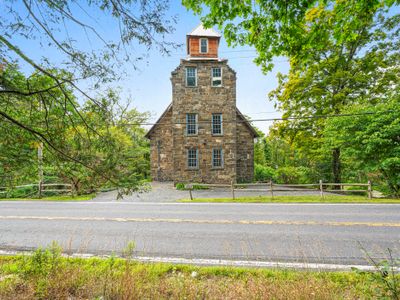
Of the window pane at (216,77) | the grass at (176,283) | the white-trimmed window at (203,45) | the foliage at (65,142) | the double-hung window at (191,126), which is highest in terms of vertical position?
the white-trimmed window at (203,45)

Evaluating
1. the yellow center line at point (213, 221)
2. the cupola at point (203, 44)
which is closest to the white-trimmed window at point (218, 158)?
the cupola at point (203, 44)

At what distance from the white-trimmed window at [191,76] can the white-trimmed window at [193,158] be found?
18.9 feet

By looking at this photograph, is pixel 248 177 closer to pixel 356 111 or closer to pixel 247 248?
pixel 356 111

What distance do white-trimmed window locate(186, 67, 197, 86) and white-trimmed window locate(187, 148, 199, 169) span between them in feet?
18.9

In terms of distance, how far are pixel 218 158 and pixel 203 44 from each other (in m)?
10.4

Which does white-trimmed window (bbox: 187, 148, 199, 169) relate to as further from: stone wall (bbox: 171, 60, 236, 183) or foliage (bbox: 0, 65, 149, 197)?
foliage (bbox: 0, 65, 149, 197)

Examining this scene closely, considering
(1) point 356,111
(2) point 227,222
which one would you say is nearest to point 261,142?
(1) point 356,111

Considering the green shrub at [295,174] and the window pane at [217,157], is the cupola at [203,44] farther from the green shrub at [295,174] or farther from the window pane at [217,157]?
the green shrub at [295,174]

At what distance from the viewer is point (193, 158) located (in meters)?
19.4

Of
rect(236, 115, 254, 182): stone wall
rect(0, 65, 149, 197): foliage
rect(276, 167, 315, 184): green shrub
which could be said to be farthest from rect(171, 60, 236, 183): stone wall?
rect(0, 65, 149, 197): foliage

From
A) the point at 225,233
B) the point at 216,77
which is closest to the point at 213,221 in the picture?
the point at 225,233

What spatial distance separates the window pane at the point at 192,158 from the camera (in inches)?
762

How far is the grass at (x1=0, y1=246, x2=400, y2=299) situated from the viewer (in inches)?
106

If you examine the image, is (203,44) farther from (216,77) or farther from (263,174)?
(263,174)
